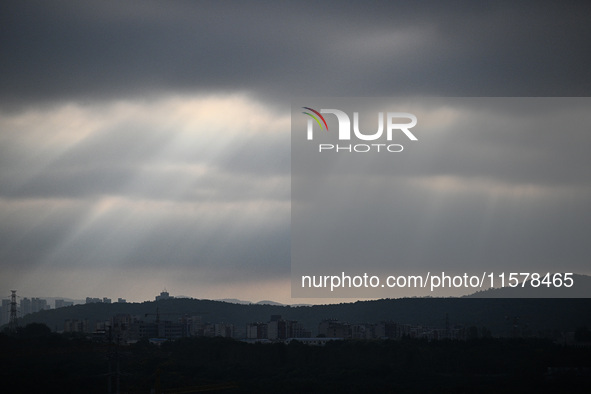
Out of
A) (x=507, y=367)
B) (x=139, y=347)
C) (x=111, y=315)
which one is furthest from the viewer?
(x=111, y=315)

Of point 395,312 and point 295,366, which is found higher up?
point 395,312

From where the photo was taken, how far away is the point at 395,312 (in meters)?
83.9

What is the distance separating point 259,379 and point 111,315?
5152 cm

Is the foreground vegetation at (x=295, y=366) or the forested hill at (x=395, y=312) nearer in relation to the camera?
the foreground vegetation at (x=295, y=366)

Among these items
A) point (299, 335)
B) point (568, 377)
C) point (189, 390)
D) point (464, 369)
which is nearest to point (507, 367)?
point (464, 369)

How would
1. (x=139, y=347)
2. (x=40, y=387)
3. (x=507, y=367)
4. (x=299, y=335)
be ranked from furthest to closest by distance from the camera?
(x=299, y=335) → (x=139, y=347) → (x=507, y=367) → (x=40, y=387)

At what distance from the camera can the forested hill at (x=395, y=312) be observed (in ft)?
216

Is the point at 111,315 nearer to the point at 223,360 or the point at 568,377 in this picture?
the point at 223,360

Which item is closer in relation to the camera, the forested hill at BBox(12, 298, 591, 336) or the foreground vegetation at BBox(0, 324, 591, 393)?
the foreground vegetation at BBox(0, 324, 591, 393)

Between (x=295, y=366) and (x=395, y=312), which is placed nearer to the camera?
(x=295, y=366)

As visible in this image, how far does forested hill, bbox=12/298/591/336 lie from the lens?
66.0 m

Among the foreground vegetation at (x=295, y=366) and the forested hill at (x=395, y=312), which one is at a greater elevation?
the forested hill at (x=395, y=312)

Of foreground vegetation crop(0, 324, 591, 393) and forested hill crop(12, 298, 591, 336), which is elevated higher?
forested hill crop(12, 298, 591, 336)

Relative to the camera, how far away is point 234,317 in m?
99.2
